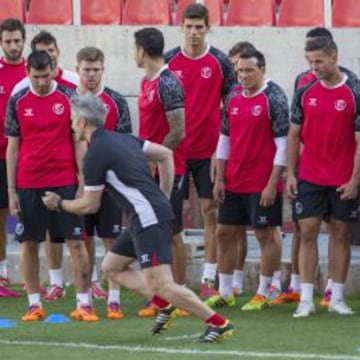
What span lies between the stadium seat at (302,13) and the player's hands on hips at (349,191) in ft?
18.4

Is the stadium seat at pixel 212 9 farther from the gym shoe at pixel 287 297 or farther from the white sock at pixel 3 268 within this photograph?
the gym shoe at pixel 287 297

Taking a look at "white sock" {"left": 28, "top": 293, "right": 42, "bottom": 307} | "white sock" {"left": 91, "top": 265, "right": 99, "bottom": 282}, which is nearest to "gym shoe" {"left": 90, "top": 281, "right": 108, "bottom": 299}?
"white sock" {"left": 91, "top": 265, "right": 99, "bottom": 282}

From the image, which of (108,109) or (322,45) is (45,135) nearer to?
(108,109)

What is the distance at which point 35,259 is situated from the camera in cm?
1242

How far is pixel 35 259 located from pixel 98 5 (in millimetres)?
6160

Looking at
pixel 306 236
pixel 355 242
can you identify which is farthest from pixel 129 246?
pixel 355 242

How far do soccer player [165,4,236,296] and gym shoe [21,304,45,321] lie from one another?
167cm

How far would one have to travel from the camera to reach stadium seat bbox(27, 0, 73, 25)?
17828mm

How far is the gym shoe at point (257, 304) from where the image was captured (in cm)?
1284

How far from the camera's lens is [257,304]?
42.3ft

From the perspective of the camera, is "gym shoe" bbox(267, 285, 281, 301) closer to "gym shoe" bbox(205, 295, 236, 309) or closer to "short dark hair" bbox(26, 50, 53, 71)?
"gym shoe" bbox(205, 295, 236, 309)

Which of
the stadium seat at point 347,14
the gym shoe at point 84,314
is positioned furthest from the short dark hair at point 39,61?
the stadium seat at point 347,14

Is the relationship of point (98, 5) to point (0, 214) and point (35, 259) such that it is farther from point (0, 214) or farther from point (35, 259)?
point (35, 259)

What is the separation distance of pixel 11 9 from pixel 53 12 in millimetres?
495
